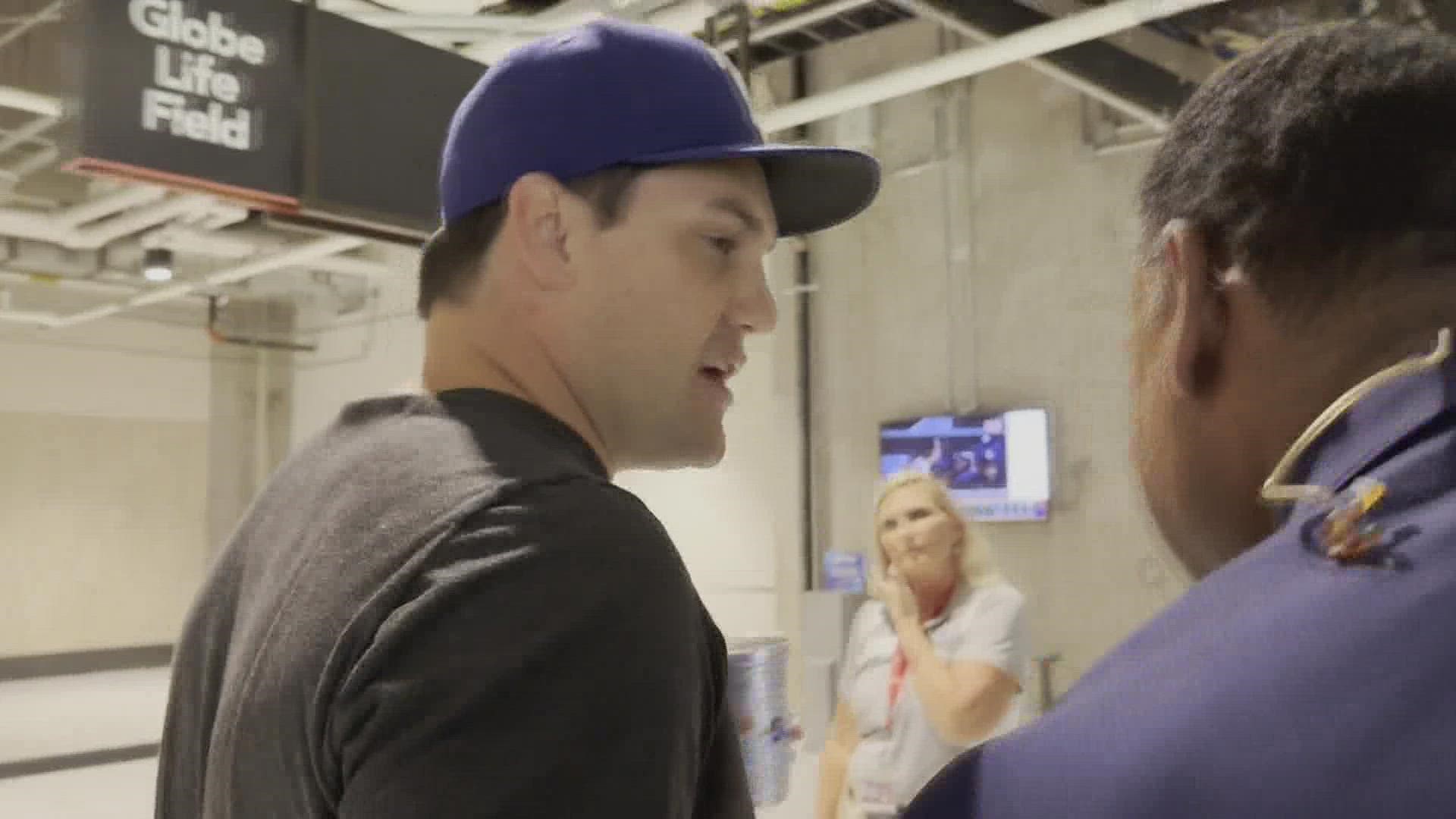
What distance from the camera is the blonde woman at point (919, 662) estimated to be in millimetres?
2482

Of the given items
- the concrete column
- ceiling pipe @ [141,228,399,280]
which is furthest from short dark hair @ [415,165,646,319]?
the concrete column

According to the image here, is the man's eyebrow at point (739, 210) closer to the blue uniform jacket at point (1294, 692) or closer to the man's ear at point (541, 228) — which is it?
the man's ear at point (541, 228)

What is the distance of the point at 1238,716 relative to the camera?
52 cm

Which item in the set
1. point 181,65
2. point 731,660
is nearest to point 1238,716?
point 731,660

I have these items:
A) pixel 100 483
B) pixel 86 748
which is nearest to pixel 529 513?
pixel 86 748

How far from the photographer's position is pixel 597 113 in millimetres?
881

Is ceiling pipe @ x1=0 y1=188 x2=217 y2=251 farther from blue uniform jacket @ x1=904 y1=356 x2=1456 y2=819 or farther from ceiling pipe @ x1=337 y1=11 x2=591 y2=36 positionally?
blue uniform jacket @ x1=904 y1=356 x2=1456 y2=819

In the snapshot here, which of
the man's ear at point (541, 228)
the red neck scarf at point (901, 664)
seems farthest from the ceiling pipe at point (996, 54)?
the man's ear at point (541, 228)

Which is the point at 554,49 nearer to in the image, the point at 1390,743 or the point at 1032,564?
the point at 1390,743

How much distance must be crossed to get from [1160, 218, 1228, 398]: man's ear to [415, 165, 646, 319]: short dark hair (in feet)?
1.28

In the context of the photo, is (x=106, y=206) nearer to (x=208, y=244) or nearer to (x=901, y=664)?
(x=208, y=244)

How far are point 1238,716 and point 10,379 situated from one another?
10651 millimetres

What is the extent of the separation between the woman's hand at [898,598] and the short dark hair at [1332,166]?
6.62 feet

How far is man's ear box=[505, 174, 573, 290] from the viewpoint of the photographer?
2.91 feet
